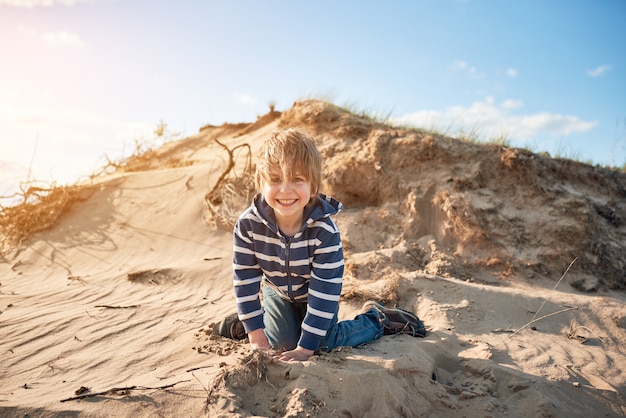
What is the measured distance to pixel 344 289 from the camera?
4227 mm

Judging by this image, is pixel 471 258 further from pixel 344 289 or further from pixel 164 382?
pixel 164 382

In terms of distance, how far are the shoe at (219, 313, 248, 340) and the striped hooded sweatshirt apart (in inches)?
14.0

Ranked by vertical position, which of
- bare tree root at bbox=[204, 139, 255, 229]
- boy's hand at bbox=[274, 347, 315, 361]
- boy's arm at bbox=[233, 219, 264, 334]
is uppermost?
bare tree root at bbox=[204, 139, 255, 229]

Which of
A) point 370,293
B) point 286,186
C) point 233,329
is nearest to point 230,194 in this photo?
point 370,293

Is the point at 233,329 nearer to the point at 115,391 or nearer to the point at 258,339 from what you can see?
the point at 258,339

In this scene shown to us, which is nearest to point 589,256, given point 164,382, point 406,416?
point 406,416

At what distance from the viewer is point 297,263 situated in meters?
2.89

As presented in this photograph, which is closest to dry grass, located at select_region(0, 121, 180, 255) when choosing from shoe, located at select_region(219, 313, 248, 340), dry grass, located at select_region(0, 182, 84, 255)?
dry grass, located at select_region(0, 182, 84, 255)

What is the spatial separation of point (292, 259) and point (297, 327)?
0.54m

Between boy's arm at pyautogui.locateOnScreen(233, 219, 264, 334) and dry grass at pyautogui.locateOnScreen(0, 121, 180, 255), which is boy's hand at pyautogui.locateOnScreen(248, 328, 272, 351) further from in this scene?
dry grass at pyautogui.locateOnScreen(0, 121, 180, 255)

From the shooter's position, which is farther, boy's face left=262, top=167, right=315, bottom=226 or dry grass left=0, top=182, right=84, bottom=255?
dry grass left=0, top=182, right=84, bottom=255

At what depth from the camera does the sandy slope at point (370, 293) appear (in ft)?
7.84

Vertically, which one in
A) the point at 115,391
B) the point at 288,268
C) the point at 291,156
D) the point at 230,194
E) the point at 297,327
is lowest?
the point at 115,391

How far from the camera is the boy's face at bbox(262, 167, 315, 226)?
2.71m
